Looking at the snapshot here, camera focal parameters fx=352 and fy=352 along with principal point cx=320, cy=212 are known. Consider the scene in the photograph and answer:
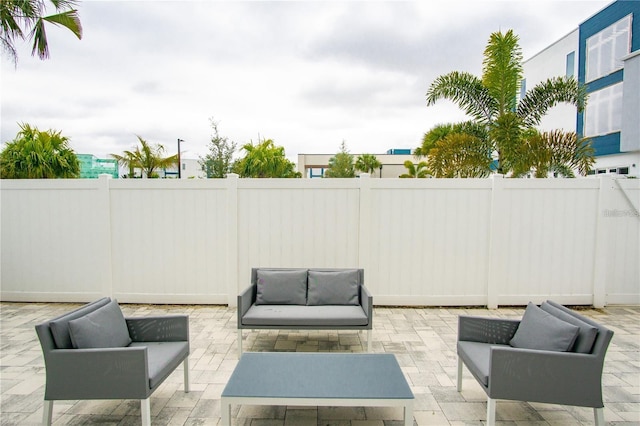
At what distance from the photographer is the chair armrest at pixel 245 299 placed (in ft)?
12.4

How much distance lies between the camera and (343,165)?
110 ft

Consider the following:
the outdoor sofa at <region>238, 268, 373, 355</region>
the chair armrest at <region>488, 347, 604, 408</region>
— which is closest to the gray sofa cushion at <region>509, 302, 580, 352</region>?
the chair armrest at <region>488, 347, 604, 408</region>

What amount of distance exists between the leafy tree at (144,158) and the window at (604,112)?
2081cm

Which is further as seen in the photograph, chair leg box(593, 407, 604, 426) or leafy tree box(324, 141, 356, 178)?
leafy tree box(324, 141, 356, 178)

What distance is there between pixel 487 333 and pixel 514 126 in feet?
17.2

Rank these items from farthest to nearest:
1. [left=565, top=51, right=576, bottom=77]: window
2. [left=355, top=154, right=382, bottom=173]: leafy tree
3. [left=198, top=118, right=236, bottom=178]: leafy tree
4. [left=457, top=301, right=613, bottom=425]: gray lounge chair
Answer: [left=355, top=154, right=382, bottom=173]: leafy tree → [left=198, top=118, right=236, bottom=178]: leafy tree → [left=565, top=51, right=576, bottom=77]: window → [left=457, top=301, right=613, bottom=425]: gray lounge chair

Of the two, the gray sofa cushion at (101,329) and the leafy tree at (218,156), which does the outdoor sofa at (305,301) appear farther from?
the leafy tree at (218,156)

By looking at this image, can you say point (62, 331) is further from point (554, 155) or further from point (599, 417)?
point (554, 155)

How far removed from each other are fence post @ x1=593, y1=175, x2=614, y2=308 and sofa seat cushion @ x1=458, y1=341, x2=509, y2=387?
145 inches

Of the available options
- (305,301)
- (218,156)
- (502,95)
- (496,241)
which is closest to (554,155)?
(502,95)

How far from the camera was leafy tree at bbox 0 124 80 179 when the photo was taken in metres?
10.1

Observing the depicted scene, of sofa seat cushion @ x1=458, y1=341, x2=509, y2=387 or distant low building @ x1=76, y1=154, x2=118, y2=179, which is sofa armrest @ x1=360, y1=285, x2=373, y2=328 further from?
distant low building @ x1=76, y1=154, x2=118, y2=179

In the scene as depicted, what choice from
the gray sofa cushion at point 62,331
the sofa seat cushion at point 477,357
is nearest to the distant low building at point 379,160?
the sofa seat cushion at point 477,357

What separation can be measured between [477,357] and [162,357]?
2541 mm
